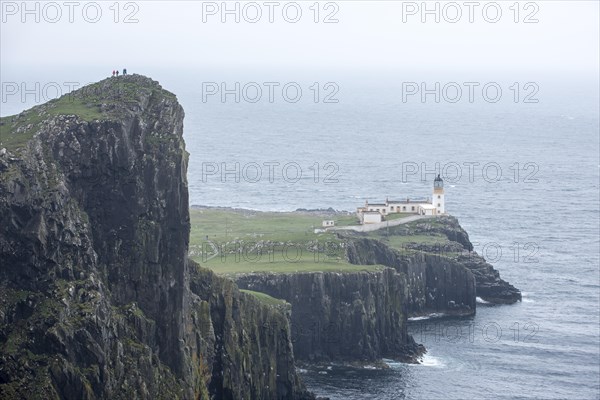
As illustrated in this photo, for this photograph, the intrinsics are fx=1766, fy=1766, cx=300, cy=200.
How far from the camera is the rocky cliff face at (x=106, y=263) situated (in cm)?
11681

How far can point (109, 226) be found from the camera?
127 metres

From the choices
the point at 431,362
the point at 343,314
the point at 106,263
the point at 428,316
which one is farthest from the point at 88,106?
the point at 428,316

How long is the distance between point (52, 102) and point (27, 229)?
21398 millimetres

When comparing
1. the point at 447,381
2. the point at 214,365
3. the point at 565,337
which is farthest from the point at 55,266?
the point at 565,337

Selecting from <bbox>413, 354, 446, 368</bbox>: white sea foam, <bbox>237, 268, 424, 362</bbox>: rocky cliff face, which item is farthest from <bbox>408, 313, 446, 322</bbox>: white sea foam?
<bbox>413, 354, 446, 368</bbox>: white sea foam

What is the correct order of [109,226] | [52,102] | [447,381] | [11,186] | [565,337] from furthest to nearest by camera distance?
[565,337] → [447,381] → [52,102] → [109,226] → [11,186]

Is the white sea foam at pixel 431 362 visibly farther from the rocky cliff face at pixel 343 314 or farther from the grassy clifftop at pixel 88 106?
the grassy clifftop at pixel 88 106

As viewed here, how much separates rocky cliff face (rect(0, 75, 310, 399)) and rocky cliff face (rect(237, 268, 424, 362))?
33.1 m

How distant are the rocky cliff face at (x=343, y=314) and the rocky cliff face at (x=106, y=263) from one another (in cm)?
3315

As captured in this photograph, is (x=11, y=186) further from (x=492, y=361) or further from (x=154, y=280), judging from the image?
(x=492, y=361)

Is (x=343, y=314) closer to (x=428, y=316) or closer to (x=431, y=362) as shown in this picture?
(x=431, y=362)

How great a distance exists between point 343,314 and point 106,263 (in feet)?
181

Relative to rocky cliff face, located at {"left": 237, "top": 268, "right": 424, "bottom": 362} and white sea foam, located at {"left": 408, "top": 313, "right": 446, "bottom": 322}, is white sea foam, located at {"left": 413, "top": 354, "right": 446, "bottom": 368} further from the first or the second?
white sea foam, located at {"left": 408, "top": 313, "right": 446, "bottom": 322}

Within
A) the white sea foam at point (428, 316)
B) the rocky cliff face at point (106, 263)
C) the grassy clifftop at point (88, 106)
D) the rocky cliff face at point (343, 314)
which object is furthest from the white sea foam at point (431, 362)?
the grassy clifftop at point (88, 106)
